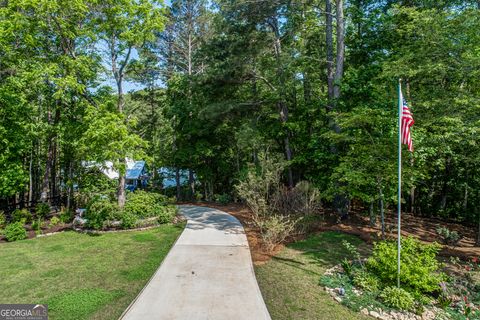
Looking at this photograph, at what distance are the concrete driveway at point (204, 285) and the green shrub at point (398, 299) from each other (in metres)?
2.20

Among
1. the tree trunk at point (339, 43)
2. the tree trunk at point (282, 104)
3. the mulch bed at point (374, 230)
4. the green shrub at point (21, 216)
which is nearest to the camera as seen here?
the mulch bed at point (374, 230)

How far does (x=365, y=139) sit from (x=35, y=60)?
1328 centimetres

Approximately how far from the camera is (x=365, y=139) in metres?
8.28

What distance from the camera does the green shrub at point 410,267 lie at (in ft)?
16.1

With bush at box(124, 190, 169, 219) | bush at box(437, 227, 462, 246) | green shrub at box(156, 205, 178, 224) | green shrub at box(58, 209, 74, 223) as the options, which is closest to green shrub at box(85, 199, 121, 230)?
bush at box(124, 190, 169, 219)

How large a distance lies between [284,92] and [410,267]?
938cm

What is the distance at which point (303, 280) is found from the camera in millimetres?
5754

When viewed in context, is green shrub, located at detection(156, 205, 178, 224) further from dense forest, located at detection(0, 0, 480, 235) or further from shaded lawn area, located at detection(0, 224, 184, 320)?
A: dense forest, located at detection(0, 0, 480, 235)

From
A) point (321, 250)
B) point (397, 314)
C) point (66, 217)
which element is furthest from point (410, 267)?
point (66, 217)

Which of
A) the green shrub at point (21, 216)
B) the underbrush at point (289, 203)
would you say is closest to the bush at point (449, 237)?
the underbrush at point (289, 203)

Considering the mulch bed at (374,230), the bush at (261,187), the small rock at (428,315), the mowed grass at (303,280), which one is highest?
the bush at (261,187)

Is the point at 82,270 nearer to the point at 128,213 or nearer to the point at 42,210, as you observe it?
the point at 128,213

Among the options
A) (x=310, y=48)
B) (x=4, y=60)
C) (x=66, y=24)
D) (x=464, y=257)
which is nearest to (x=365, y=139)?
(x=464, y=257)

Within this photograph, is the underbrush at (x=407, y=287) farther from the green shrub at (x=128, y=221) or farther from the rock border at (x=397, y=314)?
the green shrub at (x=128, y=221)
